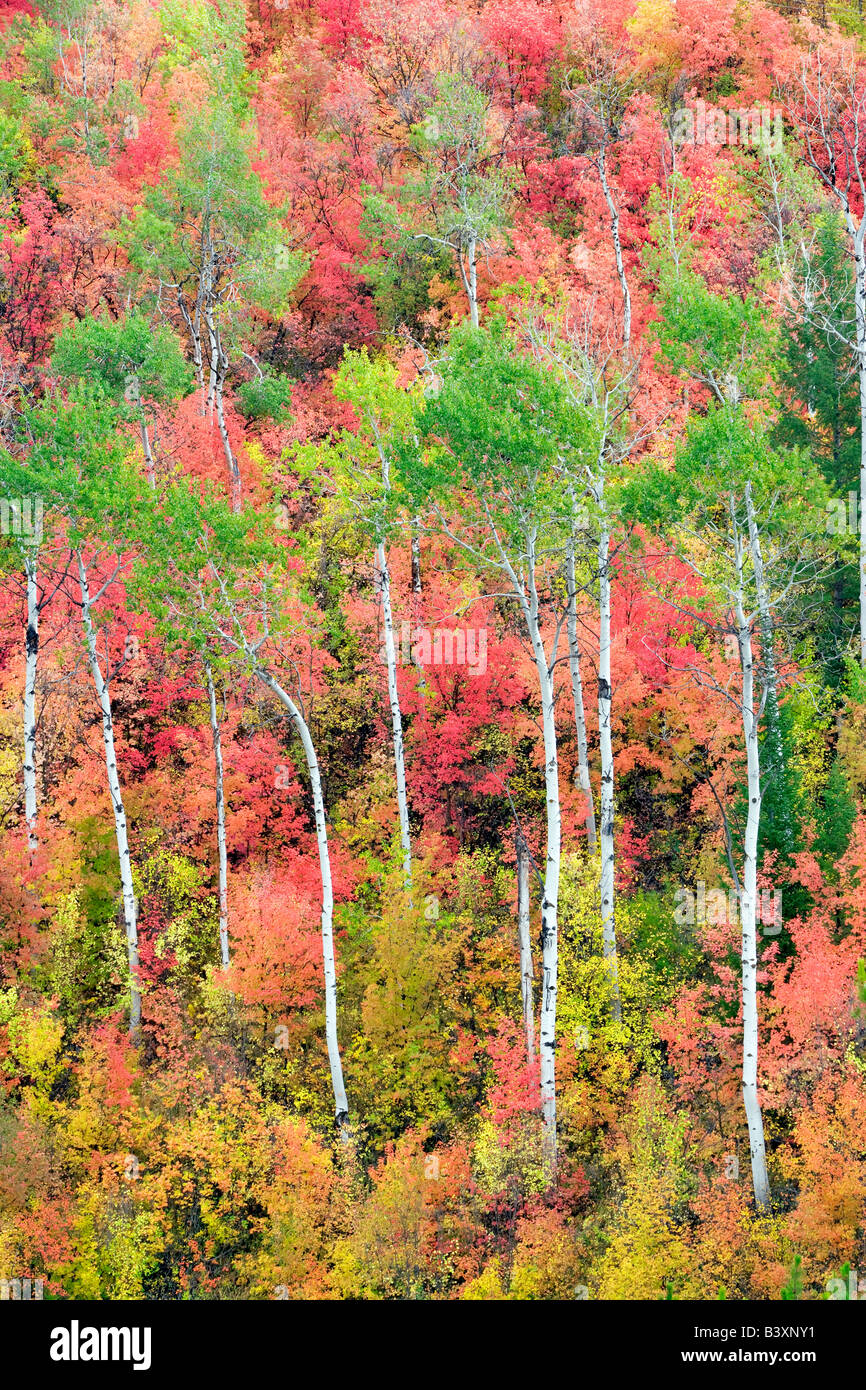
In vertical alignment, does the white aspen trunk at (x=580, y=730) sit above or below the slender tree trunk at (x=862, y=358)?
below

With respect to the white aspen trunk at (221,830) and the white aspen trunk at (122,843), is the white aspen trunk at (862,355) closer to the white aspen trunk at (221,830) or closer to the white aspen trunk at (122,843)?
the white aspen trunk at (221,830)

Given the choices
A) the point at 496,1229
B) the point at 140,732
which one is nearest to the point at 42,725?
the point at 140,732

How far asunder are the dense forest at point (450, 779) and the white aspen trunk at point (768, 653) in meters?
0.12

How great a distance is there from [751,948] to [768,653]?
6.70 meters

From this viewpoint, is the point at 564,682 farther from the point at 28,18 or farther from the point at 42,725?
the point at 28,18

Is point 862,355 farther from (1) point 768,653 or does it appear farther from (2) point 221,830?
(2) point 221,830

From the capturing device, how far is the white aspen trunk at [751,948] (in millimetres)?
21328

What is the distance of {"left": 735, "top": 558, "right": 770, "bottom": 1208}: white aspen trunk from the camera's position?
21.3 meters

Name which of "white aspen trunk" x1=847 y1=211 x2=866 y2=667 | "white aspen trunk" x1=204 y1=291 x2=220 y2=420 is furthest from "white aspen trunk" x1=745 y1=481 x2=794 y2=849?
"white aspen trunk" x1=204 y1=291 x2=220 y2=420

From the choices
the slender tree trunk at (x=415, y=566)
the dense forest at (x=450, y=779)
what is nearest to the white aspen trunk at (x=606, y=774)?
the dense forest at (x=450, y=779)

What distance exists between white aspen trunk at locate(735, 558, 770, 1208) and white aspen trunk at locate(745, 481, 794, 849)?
369 millimetres

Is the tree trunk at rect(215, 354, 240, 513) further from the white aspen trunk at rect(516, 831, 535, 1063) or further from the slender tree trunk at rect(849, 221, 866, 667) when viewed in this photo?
the slender tree trunk at rect(849, 221, 866, 667)

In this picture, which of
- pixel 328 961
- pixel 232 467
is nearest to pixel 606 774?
pixel 328 961

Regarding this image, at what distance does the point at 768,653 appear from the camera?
2475 cm
